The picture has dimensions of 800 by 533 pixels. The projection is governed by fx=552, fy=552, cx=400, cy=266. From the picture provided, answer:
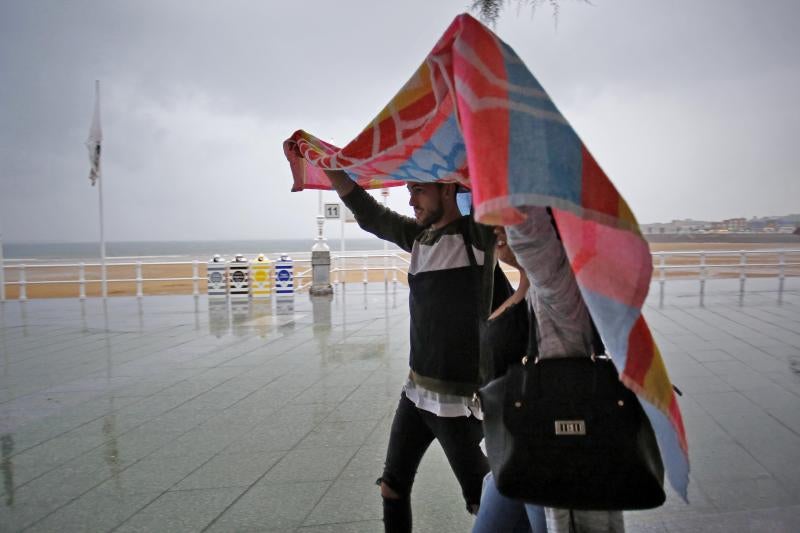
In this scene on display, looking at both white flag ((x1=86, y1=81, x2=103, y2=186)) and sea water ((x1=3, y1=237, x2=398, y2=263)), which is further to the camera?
sea water ((x1=3, y1=237, x2=398, y2=263))

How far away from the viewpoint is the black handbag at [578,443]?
137 cm

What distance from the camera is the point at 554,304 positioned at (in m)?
1.53

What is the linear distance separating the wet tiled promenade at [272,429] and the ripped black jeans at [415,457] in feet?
2.36

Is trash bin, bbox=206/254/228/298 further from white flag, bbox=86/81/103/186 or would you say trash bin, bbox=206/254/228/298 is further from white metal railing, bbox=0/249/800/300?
white flag, bbox=86/81/103/186

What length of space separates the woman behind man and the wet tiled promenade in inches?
60.7

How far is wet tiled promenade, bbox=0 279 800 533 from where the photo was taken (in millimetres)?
3150

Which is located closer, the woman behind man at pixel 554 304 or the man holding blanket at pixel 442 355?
the woman behind man at pixel 554 304

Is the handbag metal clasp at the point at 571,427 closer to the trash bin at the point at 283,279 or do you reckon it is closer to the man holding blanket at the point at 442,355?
the man holding blanket at the point at 442,355

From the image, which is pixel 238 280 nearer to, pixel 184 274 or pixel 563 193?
pixel 563 193

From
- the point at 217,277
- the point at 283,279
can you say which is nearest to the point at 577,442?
the point at 283,279

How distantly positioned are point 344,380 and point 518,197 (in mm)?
5254

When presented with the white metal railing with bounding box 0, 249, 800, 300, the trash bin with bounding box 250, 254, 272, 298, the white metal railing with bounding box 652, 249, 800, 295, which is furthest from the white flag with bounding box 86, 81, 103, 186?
the white metal railing with bounding box 652, 249, 800, 295

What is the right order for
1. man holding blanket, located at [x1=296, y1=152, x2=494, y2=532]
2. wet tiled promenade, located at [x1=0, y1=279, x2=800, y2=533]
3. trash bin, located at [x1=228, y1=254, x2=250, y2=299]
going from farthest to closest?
trash bin, located at [x1=228, y1=254, x2=250, y2=299], wet tiled promenade, located at [x1=0, y1=279, x2=800, y2=533], man holding blanket, located at [x1=296, y1=152, x2=494, y2=532]

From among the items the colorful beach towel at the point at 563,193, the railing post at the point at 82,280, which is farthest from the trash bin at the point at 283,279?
the colorful beach towel at the point at 563,193
